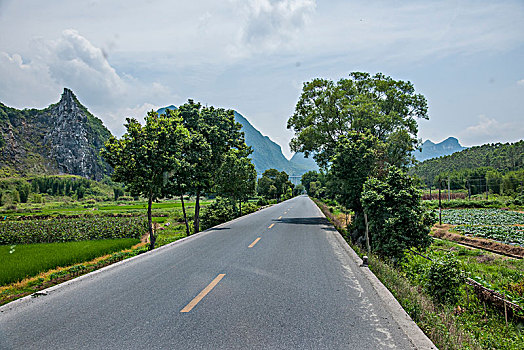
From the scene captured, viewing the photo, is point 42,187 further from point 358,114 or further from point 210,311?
point 210,311

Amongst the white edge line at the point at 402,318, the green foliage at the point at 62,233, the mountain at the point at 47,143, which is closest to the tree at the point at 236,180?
the green foliage at the point at 62,233

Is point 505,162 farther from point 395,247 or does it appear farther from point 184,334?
point 184,334

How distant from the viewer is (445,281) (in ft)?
23.9

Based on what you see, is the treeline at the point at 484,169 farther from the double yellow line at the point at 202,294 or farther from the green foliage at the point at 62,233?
the double yellow line at the point at 202,294

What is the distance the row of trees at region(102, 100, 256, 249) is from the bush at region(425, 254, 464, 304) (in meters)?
10.8

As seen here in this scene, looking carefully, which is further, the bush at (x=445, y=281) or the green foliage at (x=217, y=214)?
the green foliage at (x=217, y=214)

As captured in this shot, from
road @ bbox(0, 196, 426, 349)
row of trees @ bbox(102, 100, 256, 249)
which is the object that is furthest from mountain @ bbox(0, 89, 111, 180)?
road @ bbox(0, 196, 426, 349)

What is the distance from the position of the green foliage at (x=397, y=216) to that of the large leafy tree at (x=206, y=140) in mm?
10004

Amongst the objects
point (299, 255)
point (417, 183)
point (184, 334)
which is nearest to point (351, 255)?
point (299, 255)

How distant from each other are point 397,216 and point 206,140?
42.2 ft

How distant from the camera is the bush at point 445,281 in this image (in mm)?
7207

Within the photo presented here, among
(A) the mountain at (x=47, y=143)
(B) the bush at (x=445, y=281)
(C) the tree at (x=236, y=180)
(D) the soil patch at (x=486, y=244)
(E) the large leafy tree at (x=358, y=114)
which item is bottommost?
(D) the soil patch at (x=486, y=244)

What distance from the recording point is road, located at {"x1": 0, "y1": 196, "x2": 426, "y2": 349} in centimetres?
421

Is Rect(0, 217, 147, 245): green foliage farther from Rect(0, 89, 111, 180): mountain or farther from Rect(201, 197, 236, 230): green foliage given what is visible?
Rect(0, 89, 111, 180): mountain
